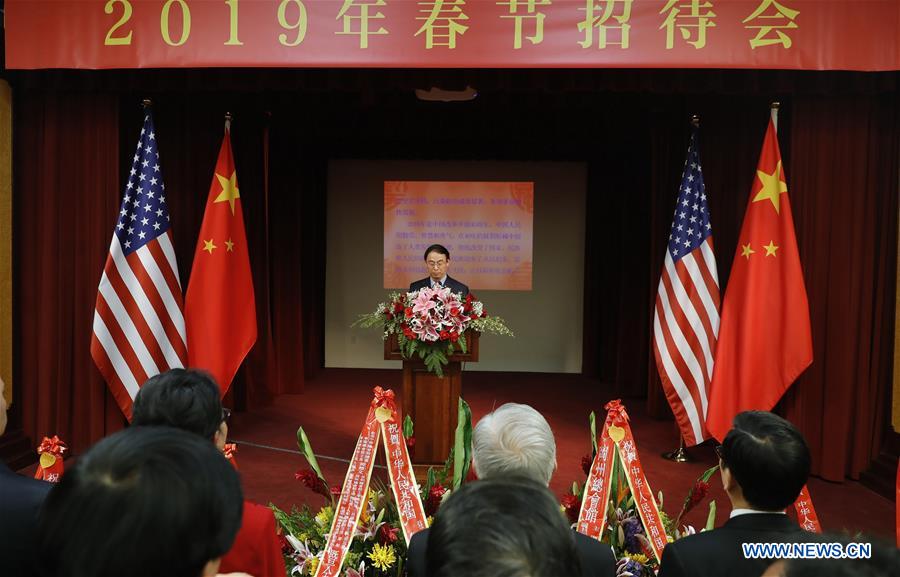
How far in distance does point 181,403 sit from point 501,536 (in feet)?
3.02

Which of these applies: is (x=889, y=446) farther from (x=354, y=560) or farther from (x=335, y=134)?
(x=335, y=134)

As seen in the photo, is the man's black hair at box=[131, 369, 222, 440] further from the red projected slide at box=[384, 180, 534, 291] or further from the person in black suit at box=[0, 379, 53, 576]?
the red projected slide at box=[384, 180, 534, 291]

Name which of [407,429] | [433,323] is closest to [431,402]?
[433,323]

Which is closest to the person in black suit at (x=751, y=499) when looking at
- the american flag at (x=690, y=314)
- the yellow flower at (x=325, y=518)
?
the yellow flower at (x=325, y=518)

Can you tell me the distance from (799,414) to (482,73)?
2533 mm

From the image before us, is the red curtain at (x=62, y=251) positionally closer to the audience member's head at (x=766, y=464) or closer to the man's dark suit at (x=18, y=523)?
the man's dark suit at (x=18, y=523)

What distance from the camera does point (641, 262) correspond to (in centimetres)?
643

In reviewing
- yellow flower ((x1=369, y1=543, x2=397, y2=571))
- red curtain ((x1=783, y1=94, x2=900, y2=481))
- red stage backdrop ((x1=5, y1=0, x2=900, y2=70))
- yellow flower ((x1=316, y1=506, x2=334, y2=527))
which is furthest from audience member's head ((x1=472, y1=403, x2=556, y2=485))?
red curtain ((x1=783, y1=94, x2=900, y2=481))

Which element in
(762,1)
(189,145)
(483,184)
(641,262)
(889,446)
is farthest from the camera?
(483,184)

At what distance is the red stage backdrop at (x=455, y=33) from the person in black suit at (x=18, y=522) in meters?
2.87

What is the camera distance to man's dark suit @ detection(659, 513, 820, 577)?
1.23 metres

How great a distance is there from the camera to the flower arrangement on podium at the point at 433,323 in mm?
3576

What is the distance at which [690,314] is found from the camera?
421cm

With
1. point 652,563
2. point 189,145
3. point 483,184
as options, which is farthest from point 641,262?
point 652,563
